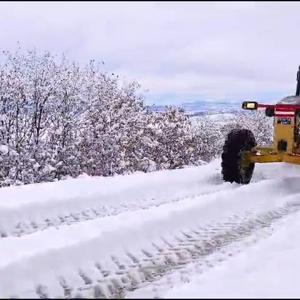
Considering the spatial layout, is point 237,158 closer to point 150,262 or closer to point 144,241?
point 144,241

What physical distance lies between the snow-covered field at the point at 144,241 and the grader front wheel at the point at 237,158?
782mm

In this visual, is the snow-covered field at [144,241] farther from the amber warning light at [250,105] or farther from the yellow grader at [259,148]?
the amber warning light at [250,105]

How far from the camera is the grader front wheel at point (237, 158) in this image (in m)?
9.09

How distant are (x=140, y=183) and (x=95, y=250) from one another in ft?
10.3

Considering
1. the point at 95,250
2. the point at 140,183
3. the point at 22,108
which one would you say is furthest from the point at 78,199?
the point at 22,108

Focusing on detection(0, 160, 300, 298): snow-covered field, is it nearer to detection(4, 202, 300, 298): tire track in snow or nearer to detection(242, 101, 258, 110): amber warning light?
detection(4, 202, 300, 298): tire track in snow

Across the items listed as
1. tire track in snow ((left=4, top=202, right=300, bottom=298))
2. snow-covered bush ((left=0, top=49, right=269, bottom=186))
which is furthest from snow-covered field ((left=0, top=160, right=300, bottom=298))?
snow-covered bush ((left=0, top=49, right=269, bottom=186))

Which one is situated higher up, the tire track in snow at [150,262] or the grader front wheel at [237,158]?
the grader front wheel at [237,158]

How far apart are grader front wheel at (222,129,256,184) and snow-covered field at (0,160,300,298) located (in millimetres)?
782

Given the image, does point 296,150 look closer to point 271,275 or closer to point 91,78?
point 271,275

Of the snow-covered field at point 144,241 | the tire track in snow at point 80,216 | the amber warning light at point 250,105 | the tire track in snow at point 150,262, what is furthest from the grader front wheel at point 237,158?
the tire track in snow at point 150,262

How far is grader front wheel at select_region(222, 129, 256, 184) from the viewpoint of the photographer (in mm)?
9086

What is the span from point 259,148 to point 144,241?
15.4ft

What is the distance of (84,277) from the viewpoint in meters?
4.40
